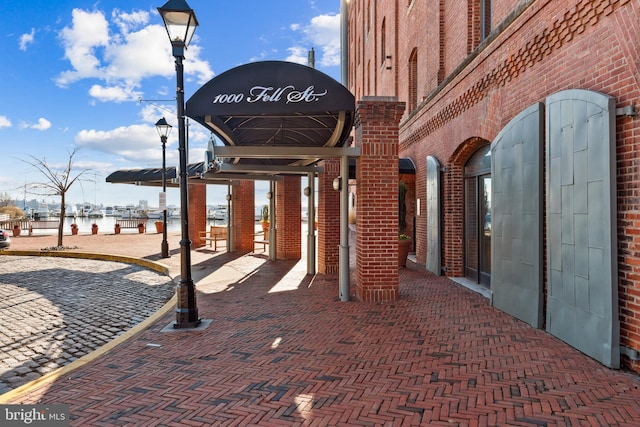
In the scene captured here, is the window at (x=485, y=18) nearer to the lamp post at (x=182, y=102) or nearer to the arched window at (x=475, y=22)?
the arched window at (x=475, y=22)

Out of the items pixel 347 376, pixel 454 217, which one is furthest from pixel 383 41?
pixel 347 376

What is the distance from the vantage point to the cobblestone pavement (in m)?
5.32

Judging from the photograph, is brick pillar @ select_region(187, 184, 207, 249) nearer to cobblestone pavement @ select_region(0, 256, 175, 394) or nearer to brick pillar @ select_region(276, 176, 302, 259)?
cobblestone pavement @ select_region(0, 256, 175, 394)

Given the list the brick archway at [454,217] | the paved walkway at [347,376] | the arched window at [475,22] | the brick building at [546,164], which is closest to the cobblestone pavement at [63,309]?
the paved walkway at [347,376]

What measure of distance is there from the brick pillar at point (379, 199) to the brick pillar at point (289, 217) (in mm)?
6569

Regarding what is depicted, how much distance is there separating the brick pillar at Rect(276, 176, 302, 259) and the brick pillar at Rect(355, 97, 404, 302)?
657 cm

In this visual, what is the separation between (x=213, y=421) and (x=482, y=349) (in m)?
3.49

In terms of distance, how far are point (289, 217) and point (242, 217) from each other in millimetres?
3221

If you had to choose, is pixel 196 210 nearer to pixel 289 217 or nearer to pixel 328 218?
pixel 289 217

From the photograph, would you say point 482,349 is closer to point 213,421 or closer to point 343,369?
point 343,369

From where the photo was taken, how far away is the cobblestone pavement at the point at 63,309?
17.4 ft

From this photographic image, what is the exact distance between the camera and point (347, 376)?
4.35 m

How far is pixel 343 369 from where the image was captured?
178 inches

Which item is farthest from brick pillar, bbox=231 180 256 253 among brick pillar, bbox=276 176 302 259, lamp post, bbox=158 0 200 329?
lamp post, bbox=158 0 200 329
